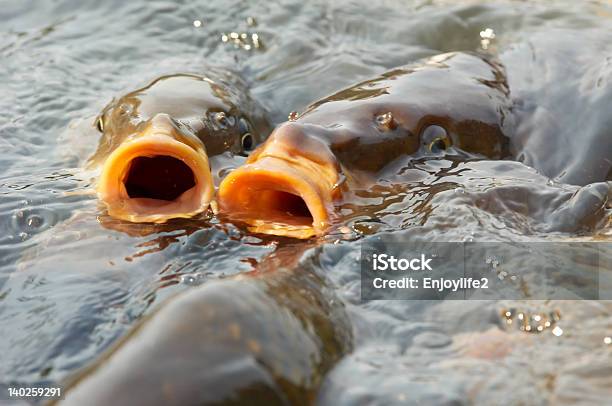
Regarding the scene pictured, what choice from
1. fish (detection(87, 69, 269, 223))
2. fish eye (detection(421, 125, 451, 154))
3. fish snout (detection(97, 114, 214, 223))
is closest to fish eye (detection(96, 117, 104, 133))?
fish (detection(87, 69, 269, 223))

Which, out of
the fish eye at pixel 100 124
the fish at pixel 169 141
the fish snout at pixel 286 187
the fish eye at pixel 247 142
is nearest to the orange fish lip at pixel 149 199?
the fish at pixel 169 141

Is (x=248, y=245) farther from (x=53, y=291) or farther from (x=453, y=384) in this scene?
(x=453, y=384)

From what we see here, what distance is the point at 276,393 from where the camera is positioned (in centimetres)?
238

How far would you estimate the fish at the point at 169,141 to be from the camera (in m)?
3.74

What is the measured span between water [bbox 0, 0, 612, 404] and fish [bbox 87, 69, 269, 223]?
123mm

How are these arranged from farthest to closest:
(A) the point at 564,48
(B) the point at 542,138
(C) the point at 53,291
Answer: (A) the point at 564,48 < (B) the point at 542,138 < (C) the point at 53,291

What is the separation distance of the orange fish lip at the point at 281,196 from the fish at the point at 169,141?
0.58 ft

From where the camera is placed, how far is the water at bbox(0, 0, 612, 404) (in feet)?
9.21

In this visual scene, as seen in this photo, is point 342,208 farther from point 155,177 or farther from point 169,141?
point 155,177

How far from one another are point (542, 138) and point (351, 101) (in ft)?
3.36

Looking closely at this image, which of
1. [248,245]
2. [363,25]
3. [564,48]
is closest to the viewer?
[248,245]

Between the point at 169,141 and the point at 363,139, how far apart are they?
82cm

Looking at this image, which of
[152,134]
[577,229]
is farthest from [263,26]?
[577,229]

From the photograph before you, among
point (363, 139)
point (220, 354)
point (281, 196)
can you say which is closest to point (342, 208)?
point (281, 196)
